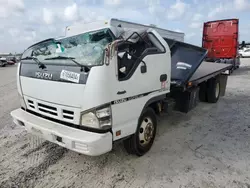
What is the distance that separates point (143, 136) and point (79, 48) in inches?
65.6

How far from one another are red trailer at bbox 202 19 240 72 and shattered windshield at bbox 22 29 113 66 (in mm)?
11452

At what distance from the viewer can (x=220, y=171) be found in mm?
3135

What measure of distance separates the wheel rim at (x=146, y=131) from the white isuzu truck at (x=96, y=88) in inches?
0.6

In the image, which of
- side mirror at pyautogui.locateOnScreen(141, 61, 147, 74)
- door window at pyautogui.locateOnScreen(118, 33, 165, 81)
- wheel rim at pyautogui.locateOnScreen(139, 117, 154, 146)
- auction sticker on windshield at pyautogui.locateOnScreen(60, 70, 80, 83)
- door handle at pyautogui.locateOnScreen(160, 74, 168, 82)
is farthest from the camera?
door handle at pyautogui.locateOnScreen(160, 74, 168, 82)

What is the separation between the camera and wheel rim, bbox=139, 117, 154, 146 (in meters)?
3.47

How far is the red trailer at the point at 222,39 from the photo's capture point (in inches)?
509

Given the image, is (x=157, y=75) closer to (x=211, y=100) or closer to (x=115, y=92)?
(x=115, y=92)

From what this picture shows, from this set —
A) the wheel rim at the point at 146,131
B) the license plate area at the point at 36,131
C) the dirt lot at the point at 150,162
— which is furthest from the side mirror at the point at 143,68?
the license plate area at the point at 36,131

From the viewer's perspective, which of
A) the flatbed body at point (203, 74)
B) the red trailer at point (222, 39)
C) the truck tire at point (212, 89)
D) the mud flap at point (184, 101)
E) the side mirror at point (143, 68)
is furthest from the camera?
the red trailer at point (222, 39)

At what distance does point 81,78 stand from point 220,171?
91.8 inches

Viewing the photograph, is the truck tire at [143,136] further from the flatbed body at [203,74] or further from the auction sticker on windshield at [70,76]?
the flatbed body at [203,74]

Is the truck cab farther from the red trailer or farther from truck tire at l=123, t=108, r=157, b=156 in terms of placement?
the red trailer

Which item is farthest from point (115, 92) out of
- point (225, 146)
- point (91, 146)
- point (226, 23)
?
point (226, 23)

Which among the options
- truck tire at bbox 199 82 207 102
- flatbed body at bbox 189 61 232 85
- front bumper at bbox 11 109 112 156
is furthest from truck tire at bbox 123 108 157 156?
truck tire at bbox 199 82 207 102
